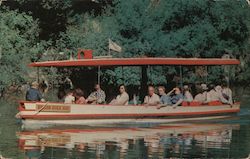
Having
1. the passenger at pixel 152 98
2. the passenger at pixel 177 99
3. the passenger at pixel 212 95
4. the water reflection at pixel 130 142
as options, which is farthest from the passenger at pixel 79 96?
the passenger at pixel 212 95

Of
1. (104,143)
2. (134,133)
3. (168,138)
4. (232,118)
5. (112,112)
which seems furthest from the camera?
(232,118)

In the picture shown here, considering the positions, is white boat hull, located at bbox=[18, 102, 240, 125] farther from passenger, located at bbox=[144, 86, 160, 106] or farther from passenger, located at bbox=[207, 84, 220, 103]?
passenger, located at bbox=[207, 84, 220, 103]

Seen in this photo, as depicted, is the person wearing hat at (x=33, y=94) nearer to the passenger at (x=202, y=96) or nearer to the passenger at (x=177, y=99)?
the passenger at (x=177, y=99)

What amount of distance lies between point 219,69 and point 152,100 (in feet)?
38.9

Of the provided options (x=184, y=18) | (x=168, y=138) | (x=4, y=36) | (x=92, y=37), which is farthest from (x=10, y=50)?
(x=168, y=138)

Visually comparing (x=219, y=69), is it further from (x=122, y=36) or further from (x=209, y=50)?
(x=122, y=36)

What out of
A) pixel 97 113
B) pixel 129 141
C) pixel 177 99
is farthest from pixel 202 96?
pixel 129 141

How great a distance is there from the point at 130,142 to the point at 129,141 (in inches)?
8.7

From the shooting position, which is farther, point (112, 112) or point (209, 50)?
point (209, 50)

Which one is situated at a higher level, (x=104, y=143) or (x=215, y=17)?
(x=215, y=17)

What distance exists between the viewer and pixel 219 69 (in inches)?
1315

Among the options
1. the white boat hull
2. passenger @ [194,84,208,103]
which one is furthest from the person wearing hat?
passenger @ [194,84,208,103]

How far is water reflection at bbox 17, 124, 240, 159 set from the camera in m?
15.5

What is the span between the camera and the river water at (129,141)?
15516mm
